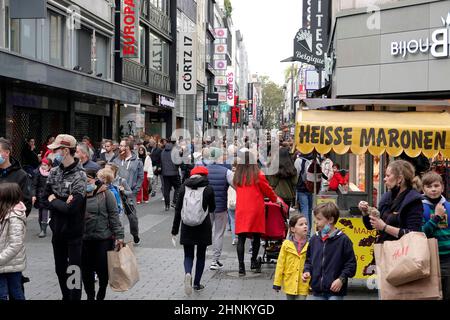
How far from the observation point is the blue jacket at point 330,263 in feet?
18.6

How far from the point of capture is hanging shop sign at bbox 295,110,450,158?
26.7ft

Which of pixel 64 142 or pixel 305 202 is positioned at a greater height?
pixel 64 142

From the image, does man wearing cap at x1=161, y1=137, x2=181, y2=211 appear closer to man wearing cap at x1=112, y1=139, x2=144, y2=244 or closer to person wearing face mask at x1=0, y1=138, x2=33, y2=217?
man wearing cap at x1=112, y1=139, x2=144, y2=244

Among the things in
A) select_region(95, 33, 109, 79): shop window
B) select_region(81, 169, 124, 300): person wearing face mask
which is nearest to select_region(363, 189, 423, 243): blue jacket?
select_region(81, 169, 124, 300): person wearing face mask

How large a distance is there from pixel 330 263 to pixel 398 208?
2.87 ft

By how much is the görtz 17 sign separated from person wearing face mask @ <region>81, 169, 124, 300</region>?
2226 centimetres

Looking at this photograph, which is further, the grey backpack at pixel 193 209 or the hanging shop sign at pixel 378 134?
the grey backpack at pixel 193 209

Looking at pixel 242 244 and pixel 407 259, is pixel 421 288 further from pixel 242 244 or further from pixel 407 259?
pixel 242 244

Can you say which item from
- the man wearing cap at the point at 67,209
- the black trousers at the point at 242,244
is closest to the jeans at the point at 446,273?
the man wearing cap at the point at 67,209

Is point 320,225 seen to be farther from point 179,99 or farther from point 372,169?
point 179,99

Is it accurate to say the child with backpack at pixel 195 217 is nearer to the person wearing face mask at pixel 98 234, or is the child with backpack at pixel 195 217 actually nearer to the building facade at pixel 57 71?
the person wearing face mask at pixel 98 234

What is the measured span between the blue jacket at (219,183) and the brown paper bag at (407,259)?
4.94 metres

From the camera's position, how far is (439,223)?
6.04 m

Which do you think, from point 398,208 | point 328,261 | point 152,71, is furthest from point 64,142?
point 152,71
